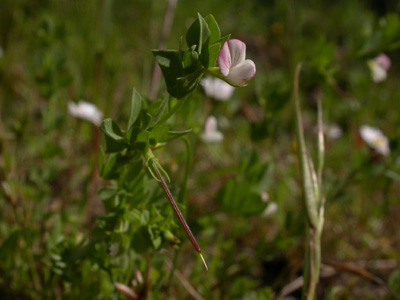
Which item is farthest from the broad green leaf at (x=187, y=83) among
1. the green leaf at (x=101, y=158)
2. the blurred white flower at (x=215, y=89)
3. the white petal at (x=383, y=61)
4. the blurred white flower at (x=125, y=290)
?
the white petal at (x=383, y=61)

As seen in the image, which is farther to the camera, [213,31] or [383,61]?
[383,61]

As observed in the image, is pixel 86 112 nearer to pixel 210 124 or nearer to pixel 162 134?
pixel 210 124

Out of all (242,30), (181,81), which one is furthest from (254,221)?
(242,30)

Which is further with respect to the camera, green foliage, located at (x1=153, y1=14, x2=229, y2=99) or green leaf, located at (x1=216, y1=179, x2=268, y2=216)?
green leaf, located at (x1=216, y1=179, x2=268, y2=216)

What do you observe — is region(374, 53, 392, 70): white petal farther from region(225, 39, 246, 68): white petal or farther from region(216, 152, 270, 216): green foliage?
region(225, 39, 246, 68): white petal

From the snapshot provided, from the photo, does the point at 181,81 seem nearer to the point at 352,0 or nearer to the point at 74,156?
the point at 74,156

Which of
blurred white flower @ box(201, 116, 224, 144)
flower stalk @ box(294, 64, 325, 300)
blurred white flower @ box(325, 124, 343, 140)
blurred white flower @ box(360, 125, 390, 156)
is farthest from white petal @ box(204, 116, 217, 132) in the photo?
blurred white flower @ box(325, 124, 343, 140)

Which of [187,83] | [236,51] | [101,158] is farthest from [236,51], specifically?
[101,158]
